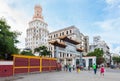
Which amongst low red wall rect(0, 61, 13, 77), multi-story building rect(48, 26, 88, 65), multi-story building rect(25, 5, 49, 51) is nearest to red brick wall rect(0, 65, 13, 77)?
low red wall rect(0, 61, 13, 77)

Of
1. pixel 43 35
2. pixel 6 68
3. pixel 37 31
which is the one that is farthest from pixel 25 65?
pixel 37 31

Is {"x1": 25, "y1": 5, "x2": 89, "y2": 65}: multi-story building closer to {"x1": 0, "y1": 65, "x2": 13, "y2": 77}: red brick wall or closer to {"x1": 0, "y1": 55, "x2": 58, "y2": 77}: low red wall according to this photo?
{"x1": 0, "y1": 55, "x2": 58, "y2": 77}: low red wall

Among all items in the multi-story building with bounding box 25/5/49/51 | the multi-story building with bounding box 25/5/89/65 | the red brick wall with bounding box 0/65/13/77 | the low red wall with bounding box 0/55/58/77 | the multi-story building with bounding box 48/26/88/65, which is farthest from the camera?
the multi-story building with bounding box 25/5/49/51

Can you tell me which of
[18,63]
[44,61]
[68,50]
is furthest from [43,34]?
[18,63]

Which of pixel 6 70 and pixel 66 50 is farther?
pixel 66 50

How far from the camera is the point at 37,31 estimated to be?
13850 centimetres

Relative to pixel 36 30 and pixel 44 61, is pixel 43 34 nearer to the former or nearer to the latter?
pixel 36 30

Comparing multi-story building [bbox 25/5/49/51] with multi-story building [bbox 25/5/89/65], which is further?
multi-story building [bbox 25/5/49/51]

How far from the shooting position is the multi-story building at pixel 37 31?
447 ft

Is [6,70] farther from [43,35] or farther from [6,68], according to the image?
[43,35]

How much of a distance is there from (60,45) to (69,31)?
2092 inches

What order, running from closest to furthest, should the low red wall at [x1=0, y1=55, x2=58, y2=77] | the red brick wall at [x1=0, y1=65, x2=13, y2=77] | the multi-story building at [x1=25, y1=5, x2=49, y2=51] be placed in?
1. the red brick wall at [x1=0, y1=65, x2=13, y2=77]
2. the low red wall at [x1=0, y1=55, x2=58, y2=77]
3. the multi-story building at [x1=25, y1=5, x2=49, y2=51]

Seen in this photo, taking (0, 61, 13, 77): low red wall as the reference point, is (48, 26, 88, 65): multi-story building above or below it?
above

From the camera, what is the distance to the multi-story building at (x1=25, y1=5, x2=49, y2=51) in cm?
Answer: 13638
